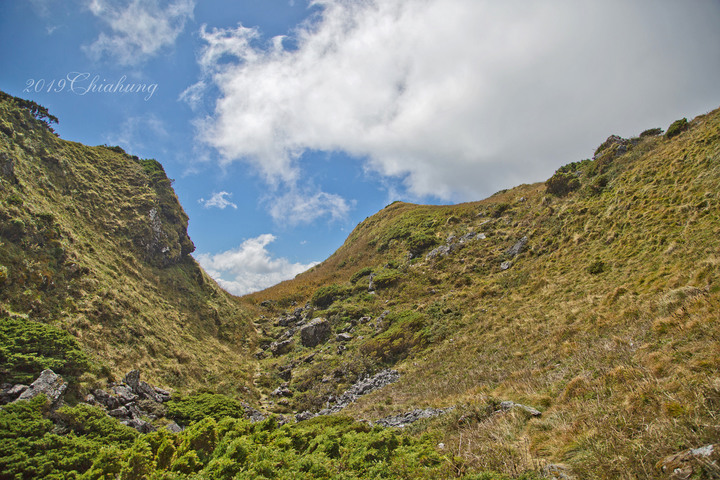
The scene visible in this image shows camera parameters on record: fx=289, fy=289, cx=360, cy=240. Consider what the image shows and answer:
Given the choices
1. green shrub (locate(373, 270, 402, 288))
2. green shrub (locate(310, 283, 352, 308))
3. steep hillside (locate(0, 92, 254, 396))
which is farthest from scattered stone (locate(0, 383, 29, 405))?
green shrub (locate(373, 270, 402, 288))

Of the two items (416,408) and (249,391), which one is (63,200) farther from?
(416,408)

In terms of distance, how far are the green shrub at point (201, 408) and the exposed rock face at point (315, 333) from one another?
1139 centimetres

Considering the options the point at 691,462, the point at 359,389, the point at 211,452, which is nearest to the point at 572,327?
the point at 691,462

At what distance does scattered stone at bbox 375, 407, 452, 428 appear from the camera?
32.9ft

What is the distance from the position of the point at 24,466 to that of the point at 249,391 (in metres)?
13.5

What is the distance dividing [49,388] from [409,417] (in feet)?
41.6

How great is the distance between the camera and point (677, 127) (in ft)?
79.9

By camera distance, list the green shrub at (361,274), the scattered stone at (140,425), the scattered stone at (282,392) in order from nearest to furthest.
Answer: the scattered stone at (140,425) → the scattered stone at (282,392) → the green shrub at (361,274)

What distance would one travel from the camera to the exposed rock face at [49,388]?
379 inches

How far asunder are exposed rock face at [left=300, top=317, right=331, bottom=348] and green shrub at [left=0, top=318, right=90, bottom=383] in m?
16.4

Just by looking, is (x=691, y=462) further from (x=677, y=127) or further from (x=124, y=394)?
(x=677, y=127)

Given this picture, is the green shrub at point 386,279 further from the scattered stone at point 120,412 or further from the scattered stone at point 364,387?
the scattered stone at point 120,412

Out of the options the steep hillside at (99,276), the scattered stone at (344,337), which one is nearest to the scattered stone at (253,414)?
the steep hillside at (99,276)

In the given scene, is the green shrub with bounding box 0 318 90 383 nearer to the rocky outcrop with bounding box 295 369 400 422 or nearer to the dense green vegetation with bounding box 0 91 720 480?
the dense green vegetation with bounding box 0 91 720 480
